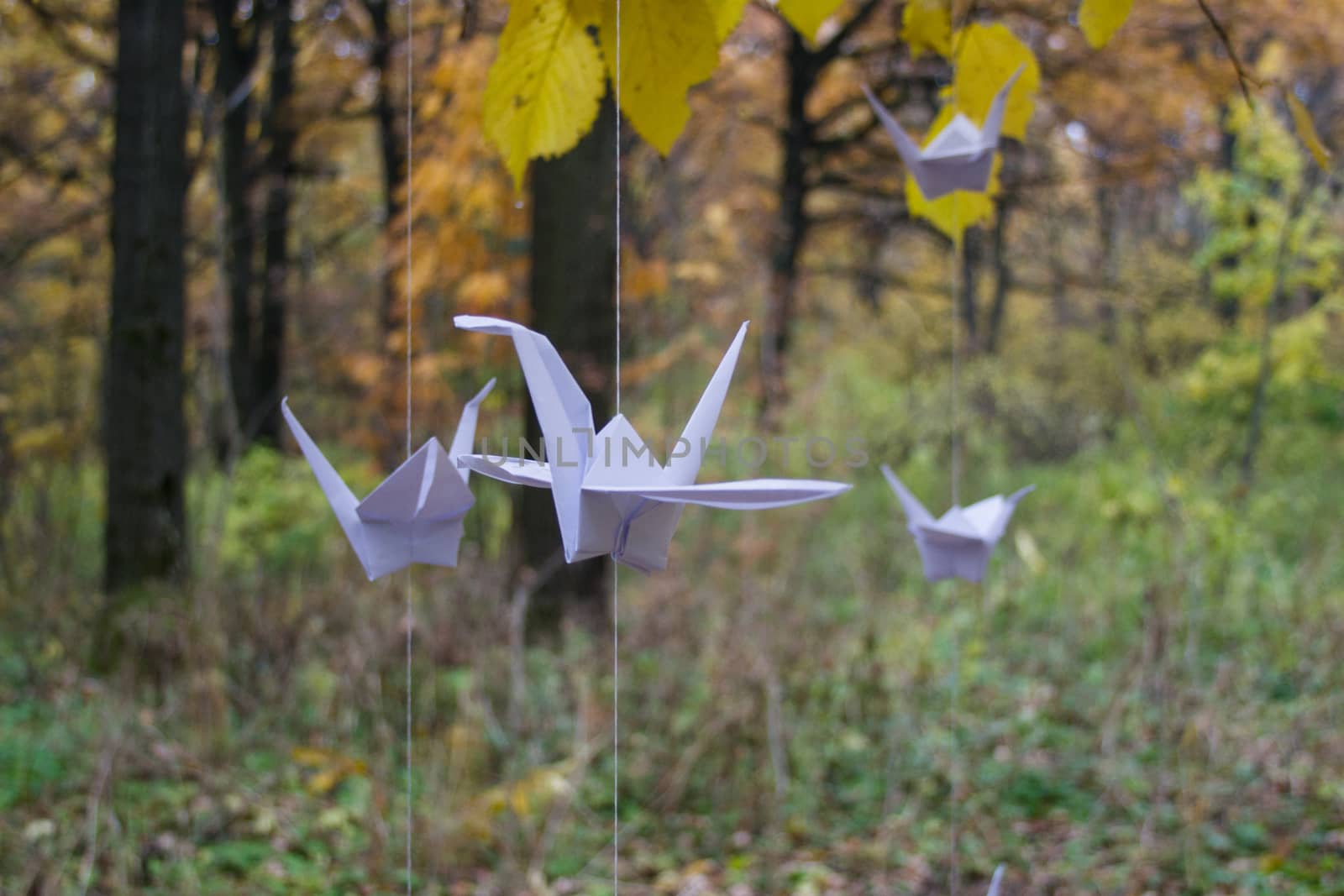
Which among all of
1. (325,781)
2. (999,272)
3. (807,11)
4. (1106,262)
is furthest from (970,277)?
(807,11)

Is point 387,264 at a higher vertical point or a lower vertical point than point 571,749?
higher

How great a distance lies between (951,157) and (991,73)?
0.17 metres

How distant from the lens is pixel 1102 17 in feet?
2.97

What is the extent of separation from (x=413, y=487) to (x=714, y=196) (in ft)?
19.3

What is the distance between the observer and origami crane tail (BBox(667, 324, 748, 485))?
562 millimetres

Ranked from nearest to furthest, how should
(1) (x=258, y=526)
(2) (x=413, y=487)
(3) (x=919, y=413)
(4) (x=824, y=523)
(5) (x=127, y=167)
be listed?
(2) (x=413, y=487)
(5) (x=127, y=167)
(1) (x=258, y=526)
(4) (x=824, y=523)
(3) (x=919, y=413)

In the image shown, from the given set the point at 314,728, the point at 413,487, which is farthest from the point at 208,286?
the point at 413,487

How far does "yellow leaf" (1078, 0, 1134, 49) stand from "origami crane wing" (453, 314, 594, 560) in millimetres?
571

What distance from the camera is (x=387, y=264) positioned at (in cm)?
505

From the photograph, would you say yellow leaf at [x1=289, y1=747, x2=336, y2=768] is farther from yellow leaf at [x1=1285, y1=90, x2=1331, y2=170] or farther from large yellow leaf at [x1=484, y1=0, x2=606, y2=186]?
yellow leaf at [x1=1285, y1=90, x2=1331, y2=170]

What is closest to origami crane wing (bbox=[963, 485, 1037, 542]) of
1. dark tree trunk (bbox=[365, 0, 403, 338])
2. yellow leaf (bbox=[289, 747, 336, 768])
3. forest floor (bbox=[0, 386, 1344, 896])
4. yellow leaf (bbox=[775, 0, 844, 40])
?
yellow leaf (bbox=[775, 0, 844, 40])

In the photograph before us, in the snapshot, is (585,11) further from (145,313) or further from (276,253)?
(276,253)

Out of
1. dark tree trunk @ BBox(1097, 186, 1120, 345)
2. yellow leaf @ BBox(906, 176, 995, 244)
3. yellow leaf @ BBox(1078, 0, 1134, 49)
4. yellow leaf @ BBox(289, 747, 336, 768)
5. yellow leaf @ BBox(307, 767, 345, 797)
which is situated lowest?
yellow leaf @ BBox(307, 767, 345, 797)

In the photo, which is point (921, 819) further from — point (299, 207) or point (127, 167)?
point (299, 207)
